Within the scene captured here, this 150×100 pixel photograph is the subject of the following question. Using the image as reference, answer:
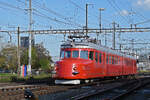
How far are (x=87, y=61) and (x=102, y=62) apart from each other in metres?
3.39

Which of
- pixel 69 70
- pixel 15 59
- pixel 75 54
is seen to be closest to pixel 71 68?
pixel 69 70

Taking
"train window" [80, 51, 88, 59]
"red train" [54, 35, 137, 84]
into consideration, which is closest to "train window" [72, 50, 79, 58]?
"red train" [54, 35, 137, 84]

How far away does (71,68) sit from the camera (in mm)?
21781

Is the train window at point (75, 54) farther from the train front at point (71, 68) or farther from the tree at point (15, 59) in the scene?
the tree at point (15, 59)

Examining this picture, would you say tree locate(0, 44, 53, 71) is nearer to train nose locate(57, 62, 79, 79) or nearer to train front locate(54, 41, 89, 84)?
train front locate(54, 41, 89, 84)

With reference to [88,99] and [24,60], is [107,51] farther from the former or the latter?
[24,60]

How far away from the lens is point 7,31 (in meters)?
52.5

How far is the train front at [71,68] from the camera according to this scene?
21750 mm

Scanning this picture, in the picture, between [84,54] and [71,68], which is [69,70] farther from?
[84,54]

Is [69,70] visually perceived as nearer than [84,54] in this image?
Yes

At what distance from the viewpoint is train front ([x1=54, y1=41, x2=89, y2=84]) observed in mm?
21750

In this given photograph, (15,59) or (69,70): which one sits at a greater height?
(69,70)

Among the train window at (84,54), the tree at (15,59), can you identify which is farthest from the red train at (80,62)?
the tree at (15,59)

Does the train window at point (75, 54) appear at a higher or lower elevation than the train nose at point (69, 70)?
higher
